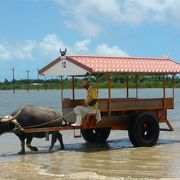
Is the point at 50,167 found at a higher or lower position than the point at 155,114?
lower

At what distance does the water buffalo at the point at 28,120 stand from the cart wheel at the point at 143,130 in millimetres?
1902

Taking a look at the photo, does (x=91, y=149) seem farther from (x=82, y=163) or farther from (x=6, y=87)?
(x=6, y=87)

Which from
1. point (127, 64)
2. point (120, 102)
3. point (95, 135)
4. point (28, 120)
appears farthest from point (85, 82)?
point (95, 135)

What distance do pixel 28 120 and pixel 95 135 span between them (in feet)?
9.29

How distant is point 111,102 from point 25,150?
248cm

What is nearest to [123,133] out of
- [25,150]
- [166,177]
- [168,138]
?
[168,138]

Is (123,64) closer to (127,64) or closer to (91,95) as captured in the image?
(127,64)

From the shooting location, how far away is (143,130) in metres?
13.8

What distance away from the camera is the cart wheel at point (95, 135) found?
48.4 ft

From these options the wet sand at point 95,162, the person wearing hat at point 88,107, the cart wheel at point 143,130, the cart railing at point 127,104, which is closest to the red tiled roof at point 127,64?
the person wearing hat at point 88,107

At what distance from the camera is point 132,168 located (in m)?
10.5

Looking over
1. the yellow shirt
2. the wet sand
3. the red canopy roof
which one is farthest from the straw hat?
the wet sand

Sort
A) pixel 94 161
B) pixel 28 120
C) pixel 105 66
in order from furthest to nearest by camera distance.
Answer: pixel 105 66 < pixel 28 120 < pixel 94 161

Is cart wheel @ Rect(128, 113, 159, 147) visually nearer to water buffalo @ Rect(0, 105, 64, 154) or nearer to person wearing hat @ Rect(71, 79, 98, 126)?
person wearing hat @ Rect(71, 79, 98, 126)
